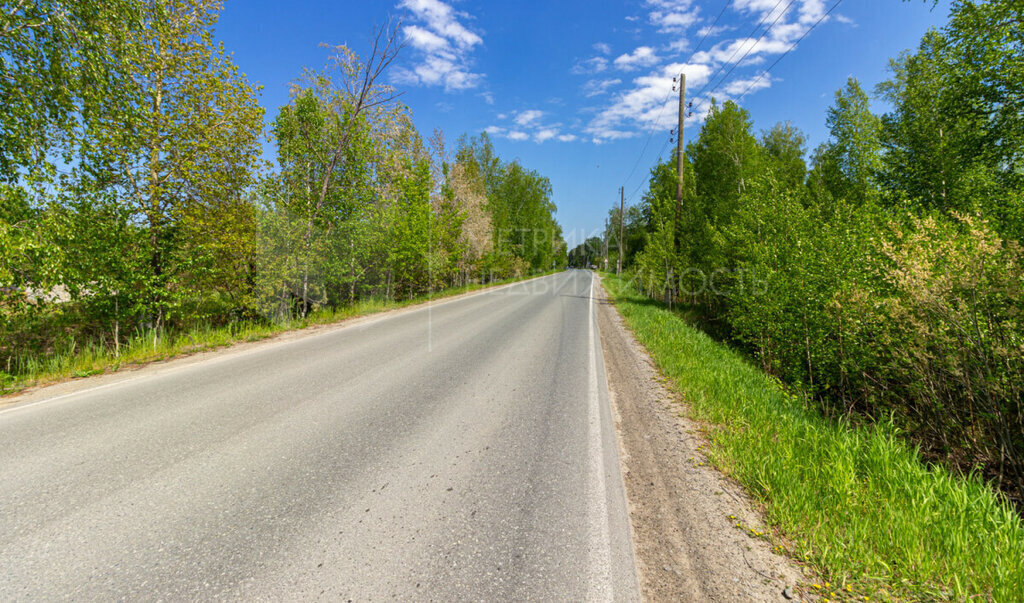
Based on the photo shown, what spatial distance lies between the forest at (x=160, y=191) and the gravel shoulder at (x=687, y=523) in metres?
8.53

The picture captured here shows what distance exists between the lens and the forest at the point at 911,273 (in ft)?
13.5

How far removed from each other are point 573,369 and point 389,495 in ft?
15.3

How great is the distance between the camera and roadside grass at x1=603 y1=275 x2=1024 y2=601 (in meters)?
2.15

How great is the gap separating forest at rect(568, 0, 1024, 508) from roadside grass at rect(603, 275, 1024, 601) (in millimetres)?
1263

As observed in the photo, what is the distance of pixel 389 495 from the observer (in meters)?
3.05

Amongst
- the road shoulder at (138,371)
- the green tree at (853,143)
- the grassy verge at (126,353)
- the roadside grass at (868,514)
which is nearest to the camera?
the roadside grass at (868,514)

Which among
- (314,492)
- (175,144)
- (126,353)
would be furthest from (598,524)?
(175,144)

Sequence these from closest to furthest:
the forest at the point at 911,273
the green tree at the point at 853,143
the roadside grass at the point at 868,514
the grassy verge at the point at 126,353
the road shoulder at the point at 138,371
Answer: the roadside grass at the point at 868,514, the forest at the point at 911,273, the road shoulder at the point at 138,371, the grassy verge at the point at 126,353, the green tree at the point at 853,143

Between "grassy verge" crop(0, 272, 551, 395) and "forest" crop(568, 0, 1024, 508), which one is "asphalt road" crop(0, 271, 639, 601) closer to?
"grassy verge" crop(0, 272, 551, 395)

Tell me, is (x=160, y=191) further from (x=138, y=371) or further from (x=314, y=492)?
(x=314, y=492)

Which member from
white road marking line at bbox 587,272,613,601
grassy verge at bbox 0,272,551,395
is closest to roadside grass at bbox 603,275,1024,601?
white road marking line at bbox 587,272,613,601

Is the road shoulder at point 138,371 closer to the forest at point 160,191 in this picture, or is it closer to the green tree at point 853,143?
the forest at point 160,191

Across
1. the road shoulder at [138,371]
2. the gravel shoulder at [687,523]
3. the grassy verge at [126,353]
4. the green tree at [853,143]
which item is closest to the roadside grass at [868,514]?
the gravel shoulder at [687,523]

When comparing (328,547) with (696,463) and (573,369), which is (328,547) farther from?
(573,369)
